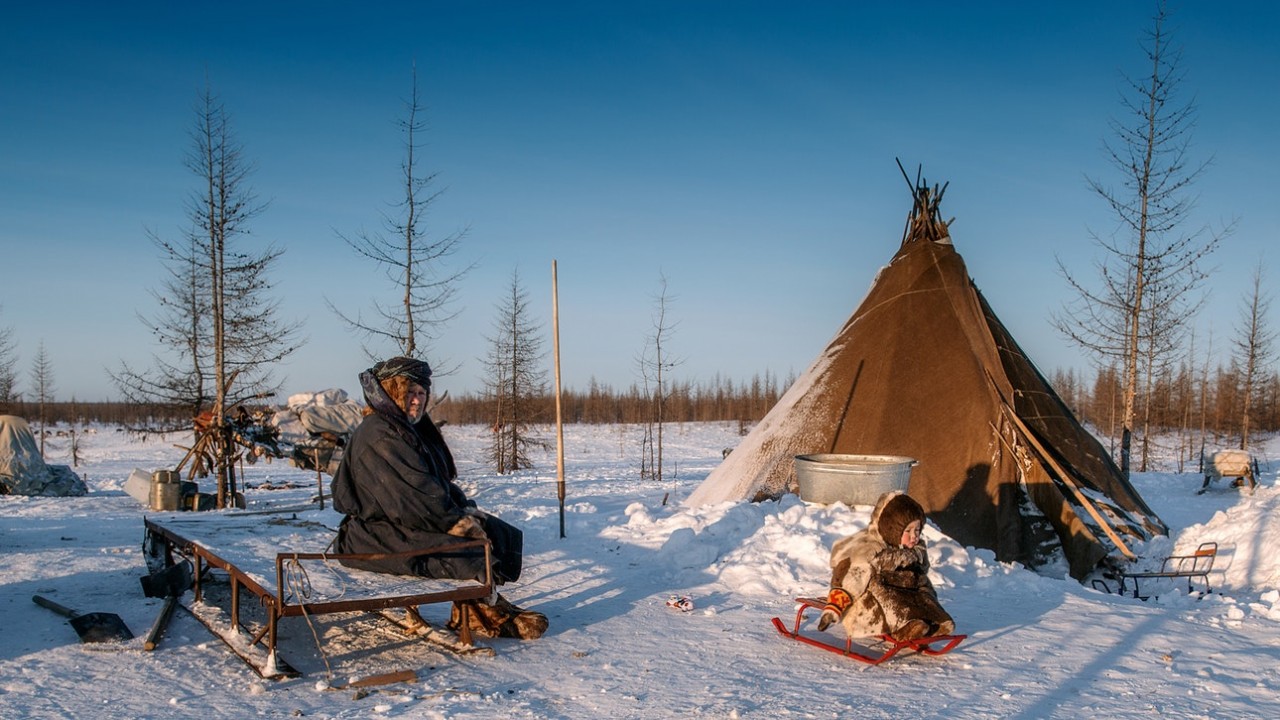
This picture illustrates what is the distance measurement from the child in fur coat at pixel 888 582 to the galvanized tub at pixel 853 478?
2650 mm

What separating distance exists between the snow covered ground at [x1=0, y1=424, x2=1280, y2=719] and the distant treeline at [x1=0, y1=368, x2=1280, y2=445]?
15280 mm

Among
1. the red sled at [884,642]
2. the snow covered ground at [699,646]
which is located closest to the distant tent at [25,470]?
the snow covered ground at [699,646]

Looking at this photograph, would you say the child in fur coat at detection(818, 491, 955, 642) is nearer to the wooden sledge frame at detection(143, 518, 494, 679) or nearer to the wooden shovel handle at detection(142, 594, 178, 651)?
the wooden sledge frame at detection(143, 518, 494, 679)

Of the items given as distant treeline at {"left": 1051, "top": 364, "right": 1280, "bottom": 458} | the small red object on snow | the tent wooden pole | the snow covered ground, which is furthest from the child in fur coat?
distant treeline at {"left": 1051, "top": 364, "right": 1280, "bottom": 458}

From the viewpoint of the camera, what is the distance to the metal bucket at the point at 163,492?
39.7 feet

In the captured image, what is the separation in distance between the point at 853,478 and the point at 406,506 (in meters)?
4.60

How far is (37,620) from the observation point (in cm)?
480

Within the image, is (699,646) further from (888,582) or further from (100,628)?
(100,628)

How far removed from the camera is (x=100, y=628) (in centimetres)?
441

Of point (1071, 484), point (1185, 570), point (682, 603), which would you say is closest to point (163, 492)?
point (682, 603)

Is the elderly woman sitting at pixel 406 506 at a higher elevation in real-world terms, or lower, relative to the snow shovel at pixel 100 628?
higher

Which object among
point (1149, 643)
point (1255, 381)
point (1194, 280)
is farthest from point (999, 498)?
point (1255, 381)

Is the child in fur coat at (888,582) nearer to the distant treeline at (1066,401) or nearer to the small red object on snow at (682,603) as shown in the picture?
the small red object on snow at (682,603)

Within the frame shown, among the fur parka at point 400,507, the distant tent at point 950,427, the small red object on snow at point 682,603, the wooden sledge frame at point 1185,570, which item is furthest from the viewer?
the distant tent at point 950,427
